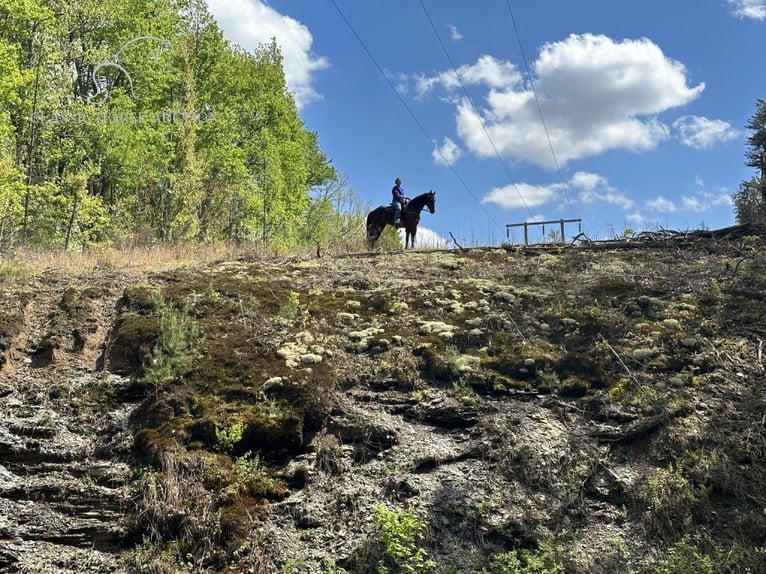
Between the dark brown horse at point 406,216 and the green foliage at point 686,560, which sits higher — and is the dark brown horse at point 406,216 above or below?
above

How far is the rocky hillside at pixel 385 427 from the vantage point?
16.1 feet

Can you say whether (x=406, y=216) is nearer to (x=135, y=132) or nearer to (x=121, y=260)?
(x=121, y=260)

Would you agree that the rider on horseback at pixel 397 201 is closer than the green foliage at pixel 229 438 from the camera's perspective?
No

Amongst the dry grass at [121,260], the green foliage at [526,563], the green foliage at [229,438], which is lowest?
the green foliage at [526,563]

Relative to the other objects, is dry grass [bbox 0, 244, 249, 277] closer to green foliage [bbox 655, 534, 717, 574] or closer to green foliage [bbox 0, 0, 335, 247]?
green foliage [bbox 0, 0, 335, 247]

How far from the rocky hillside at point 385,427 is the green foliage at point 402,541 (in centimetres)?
3

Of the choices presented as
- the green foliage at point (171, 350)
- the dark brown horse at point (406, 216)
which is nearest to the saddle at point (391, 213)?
the dark brown horse at point (406, 216)

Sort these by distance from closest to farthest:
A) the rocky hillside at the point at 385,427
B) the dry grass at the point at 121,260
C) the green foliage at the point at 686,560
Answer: the green foliage at the point at 686,560, the rocky hillside at the point at 385,427, the dry grass at the point at 121,260

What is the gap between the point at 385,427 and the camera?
6.23 m

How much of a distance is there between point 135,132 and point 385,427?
69.0ft

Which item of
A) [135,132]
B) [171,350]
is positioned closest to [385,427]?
[171,350]

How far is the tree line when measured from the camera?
64.2 ft

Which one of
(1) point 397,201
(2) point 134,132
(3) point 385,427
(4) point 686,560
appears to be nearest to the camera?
(4) point 686,560

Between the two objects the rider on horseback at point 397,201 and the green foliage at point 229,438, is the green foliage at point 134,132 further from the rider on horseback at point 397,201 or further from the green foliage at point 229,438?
the green foliage at point 229,438
